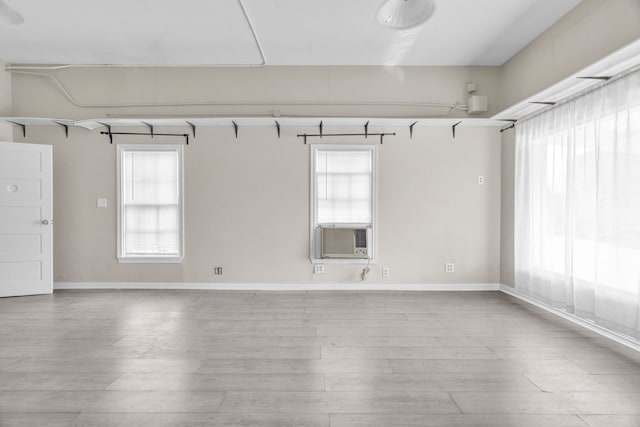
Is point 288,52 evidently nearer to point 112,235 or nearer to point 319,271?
point 319,271

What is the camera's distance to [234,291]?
4938 mm

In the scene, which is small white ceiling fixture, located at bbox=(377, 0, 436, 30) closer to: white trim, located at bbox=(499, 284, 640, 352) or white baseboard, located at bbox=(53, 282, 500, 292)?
white trim, located at bbox=(499, 284, 640, 352)

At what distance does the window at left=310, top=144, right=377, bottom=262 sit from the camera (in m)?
5.04

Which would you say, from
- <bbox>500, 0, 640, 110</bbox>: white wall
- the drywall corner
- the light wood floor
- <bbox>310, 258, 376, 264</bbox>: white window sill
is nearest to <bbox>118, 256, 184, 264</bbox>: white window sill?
the light wood floor

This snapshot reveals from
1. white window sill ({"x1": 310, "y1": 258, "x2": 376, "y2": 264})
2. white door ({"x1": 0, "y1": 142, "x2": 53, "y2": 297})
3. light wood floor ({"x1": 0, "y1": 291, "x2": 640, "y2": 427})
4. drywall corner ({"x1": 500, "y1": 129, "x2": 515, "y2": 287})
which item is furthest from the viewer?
white window sill ({"x1": 310, "y1": 258, "x2": 376, "y2": 264})

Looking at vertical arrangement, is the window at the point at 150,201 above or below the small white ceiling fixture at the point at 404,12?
below

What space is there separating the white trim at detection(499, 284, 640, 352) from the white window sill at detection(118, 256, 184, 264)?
4.58m

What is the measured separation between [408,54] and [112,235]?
481 centimetres

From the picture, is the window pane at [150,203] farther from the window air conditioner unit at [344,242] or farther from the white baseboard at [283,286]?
the window air conditioner unit at [344,242]

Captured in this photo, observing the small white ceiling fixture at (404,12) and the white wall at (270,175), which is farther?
the white wall at (270,175)

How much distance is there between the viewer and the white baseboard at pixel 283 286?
503 cm

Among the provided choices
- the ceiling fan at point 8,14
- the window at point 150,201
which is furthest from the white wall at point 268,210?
Result: the ceiling fan at point 8,14

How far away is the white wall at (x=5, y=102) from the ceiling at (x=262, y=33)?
232 millimetres

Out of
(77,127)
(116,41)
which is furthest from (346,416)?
(77,127)
